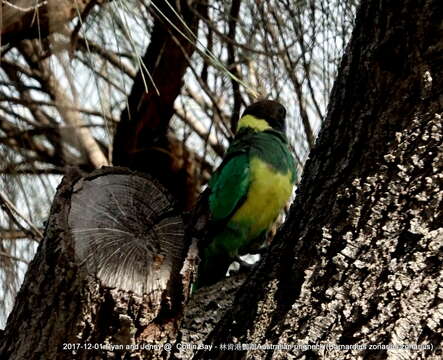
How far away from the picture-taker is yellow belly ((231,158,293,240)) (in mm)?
2281

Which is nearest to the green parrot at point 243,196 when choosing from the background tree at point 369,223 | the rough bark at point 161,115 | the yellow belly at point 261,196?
the yellow belly at point 261,196

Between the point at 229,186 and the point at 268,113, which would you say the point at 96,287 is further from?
the point at 268,113

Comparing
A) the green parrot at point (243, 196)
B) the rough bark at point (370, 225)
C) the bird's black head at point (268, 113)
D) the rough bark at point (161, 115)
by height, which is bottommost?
the rough bark at point (370, 225)

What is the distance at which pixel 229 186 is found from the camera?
2225mm

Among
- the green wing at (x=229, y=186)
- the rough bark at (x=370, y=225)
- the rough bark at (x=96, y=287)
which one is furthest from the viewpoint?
the green wing at (x=229, y=186)

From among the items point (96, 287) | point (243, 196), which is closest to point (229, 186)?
point (243, 196)

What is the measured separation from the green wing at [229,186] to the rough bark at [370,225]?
963mm

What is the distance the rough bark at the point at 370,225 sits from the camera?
3.50 feet

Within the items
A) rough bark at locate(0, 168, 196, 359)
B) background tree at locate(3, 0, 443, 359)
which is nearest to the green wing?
rough bark at locate(0, 168, 196, 359)

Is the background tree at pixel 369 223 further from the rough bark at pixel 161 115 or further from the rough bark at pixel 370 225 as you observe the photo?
the rough bark at pixel 161 115

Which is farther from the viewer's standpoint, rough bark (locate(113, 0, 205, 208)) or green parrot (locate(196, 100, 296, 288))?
rough bark (locate(113, 0, 205, 208))

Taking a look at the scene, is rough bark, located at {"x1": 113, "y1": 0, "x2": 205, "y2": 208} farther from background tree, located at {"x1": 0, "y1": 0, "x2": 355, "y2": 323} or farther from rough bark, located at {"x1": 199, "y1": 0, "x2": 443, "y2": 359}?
rough bark, located at {"x1": 199, "y1": 0, "x2": 443, "y2": 359}

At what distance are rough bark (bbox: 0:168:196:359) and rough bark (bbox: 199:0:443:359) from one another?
0.21m

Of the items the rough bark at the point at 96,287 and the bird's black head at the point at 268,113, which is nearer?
the rough bark at the point at 96,287
